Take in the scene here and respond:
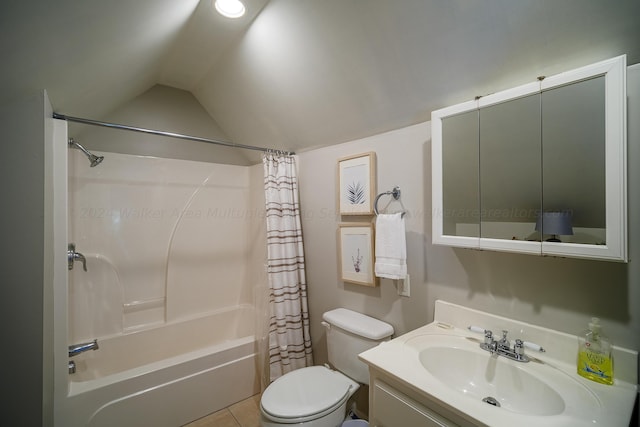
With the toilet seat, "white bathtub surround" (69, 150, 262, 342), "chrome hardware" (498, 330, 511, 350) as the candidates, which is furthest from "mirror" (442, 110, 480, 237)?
"white bathtub surround" (69, 150, 262, 342)

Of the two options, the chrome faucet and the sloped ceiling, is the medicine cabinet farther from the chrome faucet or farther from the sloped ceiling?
the chrome faucet

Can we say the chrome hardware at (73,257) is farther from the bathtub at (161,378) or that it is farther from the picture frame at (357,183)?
the picture frame at (357,183)

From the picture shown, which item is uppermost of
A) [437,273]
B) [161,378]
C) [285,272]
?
[437,273]

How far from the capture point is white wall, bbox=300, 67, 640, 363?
3.13 ft

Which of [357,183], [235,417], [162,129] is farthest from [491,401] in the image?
[162,129]

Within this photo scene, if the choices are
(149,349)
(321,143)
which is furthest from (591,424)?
(149,349)

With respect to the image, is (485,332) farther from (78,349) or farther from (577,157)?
(78,349)

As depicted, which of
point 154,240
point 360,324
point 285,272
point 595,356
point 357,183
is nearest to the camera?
point 595,356

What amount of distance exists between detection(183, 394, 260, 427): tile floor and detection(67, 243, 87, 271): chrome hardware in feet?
4.62

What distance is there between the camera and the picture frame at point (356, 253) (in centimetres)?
177

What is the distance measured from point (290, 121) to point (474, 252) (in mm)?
1535

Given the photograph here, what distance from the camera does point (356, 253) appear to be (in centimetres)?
185

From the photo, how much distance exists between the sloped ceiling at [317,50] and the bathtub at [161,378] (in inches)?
66.7

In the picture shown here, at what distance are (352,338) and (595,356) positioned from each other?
3.45ft
